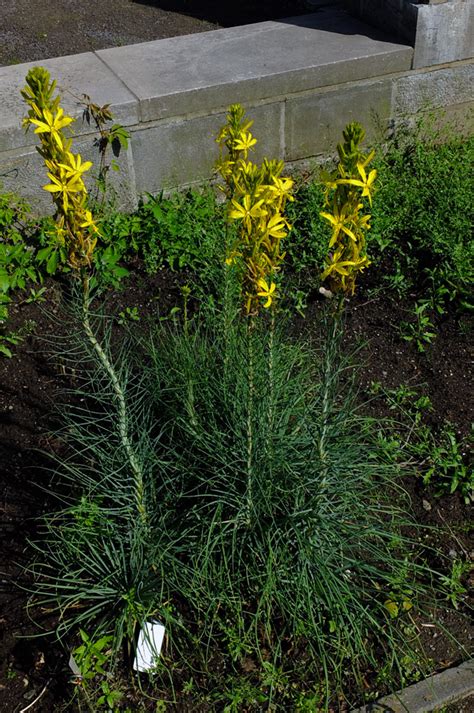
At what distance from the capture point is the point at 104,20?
6.59 metres

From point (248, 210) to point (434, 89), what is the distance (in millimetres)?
3649

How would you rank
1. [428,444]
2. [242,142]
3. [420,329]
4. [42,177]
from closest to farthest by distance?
[242,142] < [428,444] < [420,329] < [42,177]

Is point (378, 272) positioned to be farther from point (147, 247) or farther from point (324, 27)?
point (324, 27)

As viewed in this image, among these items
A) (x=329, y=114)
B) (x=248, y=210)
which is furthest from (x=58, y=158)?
(x=329, y=114)

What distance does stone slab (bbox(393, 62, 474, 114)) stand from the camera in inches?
197

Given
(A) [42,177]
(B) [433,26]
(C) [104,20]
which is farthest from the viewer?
(C) [104,20]

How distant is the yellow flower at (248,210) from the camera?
1.96m

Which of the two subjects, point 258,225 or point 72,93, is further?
point 72,93

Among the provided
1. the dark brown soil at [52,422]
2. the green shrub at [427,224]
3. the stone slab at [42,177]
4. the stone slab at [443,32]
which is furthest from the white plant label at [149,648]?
the stone slab at [443,32]

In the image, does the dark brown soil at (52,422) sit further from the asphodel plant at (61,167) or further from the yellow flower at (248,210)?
the yellow flower at (248,210)

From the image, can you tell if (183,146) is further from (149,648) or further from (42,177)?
(149,648)

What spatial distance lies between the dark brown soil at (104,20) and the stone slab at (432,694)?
202 inches

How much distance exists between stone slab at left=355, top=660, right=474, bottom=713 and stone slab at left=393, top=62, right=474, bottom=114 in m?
3.54

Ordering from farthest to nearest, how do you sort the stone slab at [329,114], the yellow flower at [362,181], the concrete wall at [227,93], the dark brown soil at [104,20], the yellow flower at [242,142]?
the dark brown soil at [104,20]
the stone slab at [329,114]
the concrete wall at [227,93]
the yellow flower at [242,142]
the yellow flower at [362,181]
